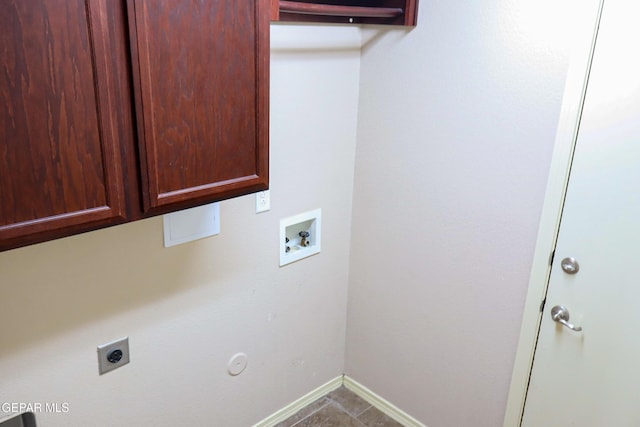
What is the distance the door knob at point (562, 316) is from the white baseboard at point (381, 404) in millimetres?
897

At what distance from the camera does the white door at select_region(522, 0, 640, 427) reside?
140cm

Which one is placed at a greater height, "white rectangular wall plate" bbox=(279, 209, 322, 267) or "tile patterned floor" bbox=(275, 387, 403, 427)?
"white rectangular wall plate" bbox=(279, 209, 322, 267)

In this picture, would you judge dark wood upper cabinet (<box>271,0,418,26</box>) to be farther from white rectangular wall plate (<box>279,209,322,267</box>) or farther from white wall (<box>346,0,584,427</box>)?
white rectangular wall plate (<box>279,209,322,267</box>)

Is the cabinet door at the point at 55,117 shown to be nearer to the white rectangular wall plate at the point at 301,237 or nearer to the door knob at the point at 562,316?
the white rectangular wall plate at the point at 301,237

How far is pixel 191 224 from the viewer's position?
1.71 metres

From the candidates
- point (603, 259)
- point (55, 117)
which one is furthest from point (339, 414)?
point (55, 117)

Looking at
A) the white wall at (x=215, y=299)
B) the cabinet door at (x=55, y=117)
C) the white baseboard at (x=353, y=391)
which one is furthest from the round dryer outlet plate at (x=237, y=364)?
the cabinet door at (x=55, y=117)

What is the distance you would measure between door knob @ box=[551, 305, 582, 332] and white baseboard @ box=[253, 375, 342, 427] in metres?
1.23

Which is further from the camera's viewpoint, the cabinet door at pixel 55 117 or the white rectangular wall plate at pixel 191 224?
the white rectangular wall plate at pixel 191 224

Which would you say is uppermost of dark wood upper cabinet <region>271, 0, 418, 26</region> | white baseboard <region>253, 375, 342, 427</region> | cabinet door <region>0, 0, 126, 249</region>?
dark wood upper cabinet <region>271, 0, 418, 26</region>

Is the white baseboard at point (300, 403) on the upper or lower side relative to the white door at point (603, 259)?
lower

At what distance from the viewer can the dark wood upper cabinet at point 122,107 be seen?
959 millimetres

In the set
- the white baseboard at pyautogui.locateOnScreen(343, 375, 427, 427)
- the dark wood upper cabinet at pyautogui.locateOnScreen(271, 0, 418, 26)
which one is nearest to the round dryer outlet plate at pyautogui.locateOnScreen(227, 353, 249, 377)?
the white baseboard at pyautogui.locateOnScreen(343, 375, 427, 427)

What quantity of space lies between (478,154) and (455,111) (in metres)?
0.18
